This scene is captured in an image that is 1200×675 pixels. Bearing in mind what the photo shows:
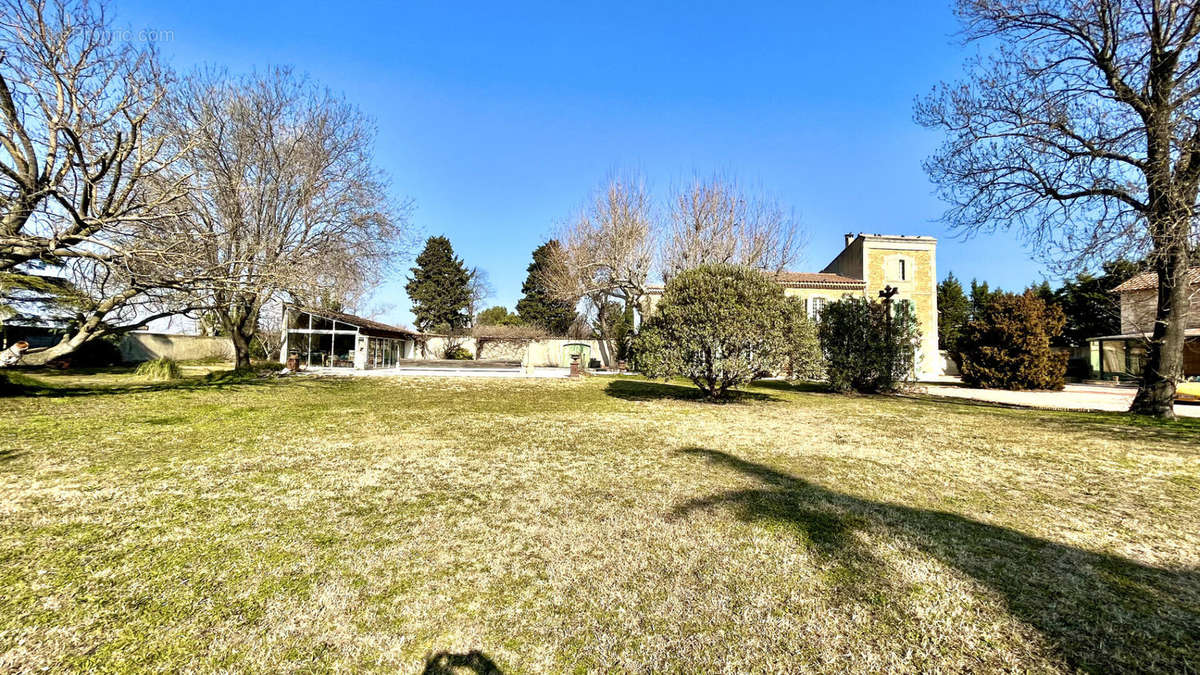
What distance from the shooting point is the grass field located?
1882 mm

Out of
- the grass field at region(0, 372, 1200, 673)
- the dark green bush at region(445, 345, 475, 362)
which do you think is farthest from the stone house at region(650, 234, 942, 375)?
the dark green bush at region(445, 345, 475, 362)

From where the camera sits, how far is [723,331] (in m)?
9.74

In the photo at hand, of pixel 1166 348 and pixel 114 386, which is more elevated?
pixel 1166 348

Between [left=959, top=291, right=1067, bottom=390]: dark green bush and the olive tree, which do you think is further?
[left=959, top=291, right=1067, bottom=390]: dark green bush

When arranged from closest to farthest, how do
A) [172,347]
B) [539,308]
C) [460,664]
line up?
[460,664] < [172,347] < [539,308]

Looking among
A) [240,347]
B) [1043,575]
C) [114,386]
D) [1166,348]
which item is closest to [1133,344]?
[1166,348]

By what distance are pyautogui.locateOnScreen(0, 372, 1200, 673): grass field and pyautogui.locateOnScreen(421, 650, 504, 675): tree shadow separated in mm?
11

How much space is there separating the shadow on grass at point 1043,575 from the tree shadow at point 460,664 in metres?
1.92

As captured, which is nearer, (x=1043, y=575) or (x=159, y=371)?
(x=1043, y=575)

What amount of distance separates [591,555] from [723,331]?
7679mm

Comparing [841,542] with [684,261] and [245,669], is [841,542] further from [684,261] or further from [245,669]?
[684,261]

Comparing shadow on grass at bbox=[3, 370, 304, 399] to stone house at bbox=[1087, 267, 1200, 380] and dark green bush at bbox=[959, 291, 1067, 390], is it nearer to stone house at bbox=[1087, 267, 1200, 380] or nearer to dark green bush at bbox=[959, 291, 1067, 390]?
dark green bush at bbox=[959, 291, 1067, 390]

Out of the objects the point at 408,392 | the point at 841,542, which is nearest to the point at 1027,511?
the point at 841,542

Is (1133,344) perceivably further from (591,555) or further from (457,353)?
(457,353)
